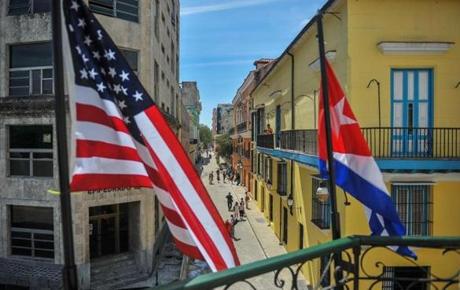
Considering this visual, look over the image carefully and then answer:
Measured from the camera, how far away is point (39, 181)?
16.7 meters

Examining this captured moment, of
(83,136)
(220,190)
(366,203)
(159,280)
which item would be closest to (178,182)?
(83,136)

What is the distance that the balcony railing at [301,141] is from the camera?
1463cm

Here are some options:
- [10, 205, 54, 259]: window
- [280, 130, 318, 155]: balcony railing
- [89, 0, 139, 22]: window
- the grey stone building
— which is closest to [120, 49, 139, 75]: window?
the grey stone building

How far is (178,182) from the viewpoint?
371 centimetres

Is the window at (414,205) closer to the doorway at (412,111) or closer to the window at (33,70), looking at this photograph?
the doorway at (412,111)

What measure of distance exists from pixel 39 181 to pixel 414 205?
45.1 ft

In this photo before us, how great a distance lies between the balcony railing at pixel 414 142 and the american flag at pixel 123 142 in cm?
920

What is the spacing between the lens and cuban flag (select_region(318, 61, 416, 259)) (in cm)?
500

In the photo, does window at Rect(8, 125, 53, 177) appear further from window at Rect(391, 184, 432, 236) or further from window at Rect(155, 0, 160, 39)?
window at Rect(391, 184, 432, 236)

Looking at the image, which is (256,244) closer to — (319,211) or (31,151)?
(319,211)

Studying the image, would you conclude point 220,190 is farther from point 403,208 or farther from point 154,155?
point 154,155

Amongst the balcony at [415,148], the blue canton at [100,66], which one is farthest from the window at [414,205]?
the blue canton at [100,66]

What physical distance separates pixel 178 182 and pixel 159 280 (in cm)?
1554

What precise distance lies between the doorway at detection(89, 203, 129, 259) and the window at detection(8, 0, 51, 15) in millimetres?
8361
